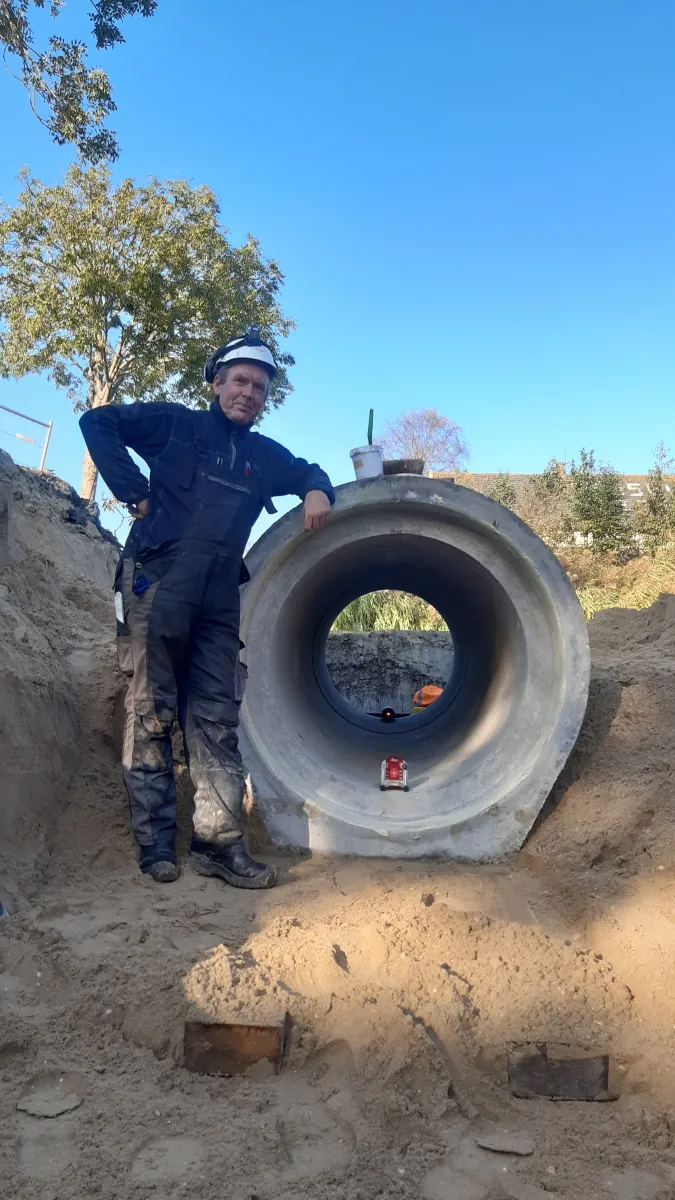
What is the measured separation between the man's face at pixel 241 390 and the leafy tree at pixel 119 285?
11826 mm

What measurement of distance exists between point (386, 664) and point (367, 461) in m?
4.75

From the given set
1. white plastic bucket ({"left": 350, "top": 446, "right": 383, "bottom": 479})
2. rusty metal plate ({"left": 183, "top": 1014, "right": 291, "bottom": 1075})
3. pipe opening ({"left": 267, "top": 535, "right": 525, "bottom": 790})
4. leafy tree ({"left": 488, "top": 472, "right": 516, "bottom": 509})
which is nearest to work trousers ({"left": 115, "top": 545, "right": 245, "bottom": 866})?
pipe opening ({"left": 267, "top": 535, "right": 525, "bottom": 790})

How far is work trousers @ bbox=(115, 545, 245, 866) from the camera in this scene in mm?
3391

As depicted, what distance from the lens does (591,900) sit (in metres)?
3.11

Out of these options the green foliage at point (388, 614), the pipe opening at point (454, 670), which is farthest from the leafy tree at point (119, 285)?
the pipe opening at point (454, 670)

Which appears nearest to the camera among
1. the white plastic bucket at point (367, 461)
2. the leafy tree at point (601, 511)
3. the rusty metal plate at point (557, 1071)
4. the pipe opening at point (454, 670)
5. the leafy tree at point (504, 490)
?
the rusty metal plate at point (557, 1071)

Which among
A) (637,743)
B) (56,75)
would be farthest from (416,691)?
(56,75)

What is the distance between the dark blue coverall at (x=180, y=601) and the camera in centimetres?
341

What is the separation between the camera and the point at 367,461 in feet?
13.0

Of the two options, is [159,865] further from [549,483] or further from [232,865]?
[549,483]

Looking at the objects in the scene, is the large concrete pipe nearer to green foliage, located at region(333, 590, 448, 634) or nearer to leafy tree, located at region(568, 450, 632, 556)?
green foliage, located at region(333, 590, 448, 634)

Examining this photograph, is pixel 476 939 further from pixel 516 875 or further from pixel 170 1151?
pixel 170 1151

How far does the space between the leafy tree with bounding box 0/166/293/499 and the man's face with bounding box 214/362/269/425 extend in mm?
11826

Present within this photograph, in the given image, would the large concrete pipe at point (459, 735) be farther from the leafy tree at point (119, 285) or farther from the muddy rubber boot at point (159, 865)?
the leafy tree at point (119, 285)
